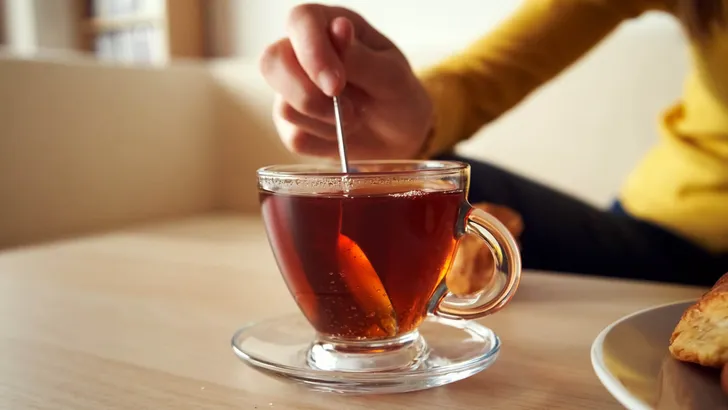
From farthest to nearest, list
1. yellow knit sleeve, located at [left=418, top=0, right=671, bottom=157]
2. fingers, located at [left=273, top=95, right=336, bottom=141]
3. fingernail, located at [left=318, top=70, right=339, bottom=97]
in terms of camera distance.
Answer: yellow knit sleeve, located at [left=418, top=0, right=671, bottom=157]
fingers, located at [left=273, top=95, right=336, bottom=141]
fingernail, located at [left=318, top=70, right=339, bottom=97]

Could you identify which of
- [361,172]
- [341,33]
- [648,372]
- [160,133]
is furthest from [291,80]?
[160,133]

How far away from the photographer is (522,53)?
34.0 inches

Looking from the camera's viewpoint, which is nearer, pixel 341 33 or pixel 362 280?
pixel 362 280

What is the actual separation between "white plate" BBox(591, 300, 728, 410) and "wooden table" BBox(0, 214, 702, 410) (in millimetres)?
30

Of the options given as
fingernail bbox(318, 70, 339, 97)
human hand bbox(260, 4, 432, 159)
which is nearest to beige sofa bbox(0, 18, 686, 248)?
human hand bbox(260, 4, 432, 159)

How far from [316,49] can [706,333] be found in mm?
279

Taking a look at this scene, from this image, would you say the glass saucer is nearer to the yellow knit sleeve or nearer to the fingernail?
the fingernail

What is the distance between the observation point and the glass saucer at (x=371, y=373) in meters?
0.30

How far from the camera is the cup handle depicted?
0.33 m

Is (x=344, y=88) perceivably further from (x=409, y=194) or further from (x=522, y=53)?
(x=522, y=53)

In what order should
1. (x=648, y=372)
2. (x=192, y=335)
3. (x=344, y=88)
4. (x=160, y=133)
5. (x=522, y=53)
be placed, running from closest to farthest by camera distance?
(x=648, y=372) < (x=192, y=335) < (x=344, y=88) < (x=522, y=53) < (x=160, y=133)

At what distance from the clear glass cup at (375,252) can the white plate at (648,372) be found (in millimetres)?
58

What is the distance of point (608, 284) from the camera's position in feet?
1.82

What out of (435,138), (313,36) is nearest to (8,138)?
(435,138)
